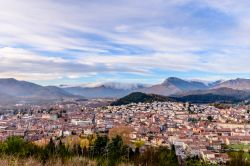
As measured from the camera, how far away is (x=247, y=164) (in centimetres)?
1947

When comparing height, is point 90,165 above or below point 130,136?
above

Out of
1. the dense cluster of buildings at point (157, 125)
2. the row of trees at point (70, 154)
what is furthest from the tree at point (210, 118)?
the row of trees at point (70, 154)

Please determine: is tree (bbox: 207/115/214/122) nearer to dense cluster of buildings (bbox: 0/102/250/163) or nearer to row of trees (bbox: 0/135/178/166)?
dense cluster of buildings (bbox: 0/102/250/163)

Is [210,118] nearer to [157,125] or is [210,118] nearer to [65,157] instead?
[157,125]

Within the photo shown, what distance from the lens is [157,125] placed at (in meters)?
62.9

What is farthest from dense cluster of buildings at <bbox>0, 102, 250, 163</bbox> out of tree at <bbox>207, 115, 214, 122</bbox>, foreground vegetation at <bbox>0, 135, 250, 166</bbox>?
foreground vegetation at <bbox>0, 135, 250, 166</bbox>

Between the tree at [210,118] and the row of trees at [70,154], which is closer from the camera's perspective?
the row of trees at [70,154]

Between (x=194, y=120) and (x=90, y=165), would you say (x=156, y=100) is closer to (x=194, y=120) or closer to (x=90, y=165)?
(x=194, y=120)

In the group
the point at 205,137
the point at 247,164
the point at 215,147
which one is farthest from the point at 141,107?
the point at 247,164

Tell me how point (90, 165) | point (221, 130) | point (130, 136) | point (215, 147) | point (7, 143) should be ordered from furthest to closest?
point (221, 130), point (130, 136), point (215, 147), point (7, 143), point (90, 165)

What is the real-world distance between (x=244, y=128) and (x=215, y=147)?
2306 centimetres

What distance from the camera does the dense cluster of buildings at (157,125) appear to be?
4388 centimetres

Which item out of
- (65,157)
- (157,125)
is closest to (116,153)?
(65,157)

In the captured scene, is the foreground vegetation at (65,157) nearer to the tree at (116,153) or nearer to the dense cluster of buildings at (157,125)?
the tree at (116,153)
